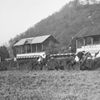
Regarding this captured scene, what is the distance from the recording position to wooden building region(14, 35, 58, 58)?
46531mm

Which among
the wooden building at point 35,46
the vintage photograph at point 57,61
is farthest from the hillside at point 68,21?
the wooden building at point 35,46

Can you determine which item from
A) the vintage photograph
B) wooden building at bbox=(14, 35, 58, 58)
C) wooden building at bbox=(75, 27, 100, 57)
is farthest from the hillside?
wooden building at bbox=(75, 27, 100, 57)

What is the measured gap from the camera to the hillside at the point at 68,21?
85812 millimetres

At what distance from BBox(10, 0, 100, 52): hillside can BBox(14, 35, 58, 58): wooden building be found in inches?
1118

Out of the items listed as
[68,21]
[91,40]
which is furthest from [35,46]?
[68,21]

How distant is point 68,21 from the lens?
101688 mm

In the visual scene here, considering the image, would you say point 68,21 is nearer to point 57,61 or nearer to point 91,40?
point 91,40

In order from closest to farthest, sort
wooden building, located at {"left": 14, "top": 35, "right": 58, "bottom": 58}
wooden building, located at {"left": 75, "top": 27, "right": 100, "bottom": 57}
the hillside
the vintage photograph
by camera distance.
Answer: the vintage photograph
wooden building, located at {"left": 75, "top": 27, "right": 100, "bottom": 57}
wooden building, located at {"left": 14, "top": 35, "right": 58, "bottom": 58}
the hillside

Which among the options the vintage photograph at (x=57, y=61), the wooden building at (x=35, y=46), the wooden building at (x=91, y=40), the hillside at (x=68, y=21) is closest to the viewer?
the vintage photograph at (x=57, y=61)

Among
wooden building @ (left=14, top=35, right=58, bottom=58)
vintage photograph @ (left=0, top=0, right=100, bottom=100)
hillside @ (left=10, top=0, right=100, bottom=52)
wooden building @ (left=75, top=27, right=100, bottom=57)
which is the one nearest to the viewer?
vintage photograph @ (left=0, top=0, right=100, bottom=100)

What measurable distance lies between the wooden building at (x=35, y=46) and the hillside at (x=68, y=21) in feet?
93.2

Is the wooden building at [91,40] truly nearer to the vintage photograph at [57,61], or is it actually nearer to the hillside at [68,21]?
the vintage photograph at [57,61]

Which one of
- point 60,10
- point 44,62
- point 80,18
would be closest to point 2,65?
point 44,62

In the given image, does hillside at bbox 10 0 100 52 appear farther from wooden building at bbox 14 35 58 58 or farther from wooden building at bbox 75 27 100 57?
wooden building at bbox 75 27 100 57
